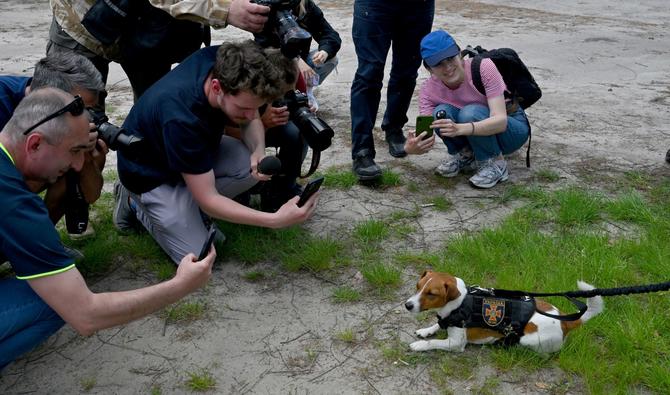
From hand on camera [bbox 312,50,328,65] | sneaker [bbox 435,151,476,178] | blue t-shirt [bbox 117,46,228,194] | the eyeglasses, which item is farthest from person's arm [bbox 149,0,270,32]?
hand on camera [bbox 312,50,328,65]

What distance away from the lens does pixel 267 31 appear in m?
3.15

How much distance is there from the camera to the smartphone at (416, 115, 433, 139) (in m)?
3.95

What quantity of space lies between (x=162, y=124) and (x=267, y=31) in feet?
2.21

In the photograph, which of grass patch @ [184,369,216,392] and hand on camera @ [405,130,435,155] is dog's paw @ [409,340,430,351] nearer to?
grass patch @ [184,369,216,392]

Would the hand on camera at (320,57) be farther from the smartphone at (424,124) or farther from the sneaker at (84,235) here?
the sneaker at (84,235)

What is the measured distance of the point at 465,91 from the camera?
164 inches

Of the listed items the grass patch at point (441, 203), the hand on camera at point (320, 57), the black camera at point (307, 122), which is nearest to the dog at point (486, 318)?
the black camera at point (307, 122)

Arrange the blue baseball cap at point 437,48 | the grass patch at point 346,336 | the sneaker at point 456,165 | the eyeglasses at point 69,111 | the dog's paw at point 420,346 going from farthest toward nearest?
the sneaker at point 456,165
the blue baseball cap at point 437,48
the grass patch at point 346,336
the dog's paw at point 420,346
the eyeglasses at point 69,111

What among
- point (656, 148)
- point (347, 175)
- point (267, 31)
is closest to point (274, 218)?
point (267, 31)

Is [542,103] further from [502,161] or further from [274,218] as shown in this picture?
[274,218]

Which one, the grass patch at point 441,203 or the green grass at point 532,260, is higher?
the green grass at point 532,260

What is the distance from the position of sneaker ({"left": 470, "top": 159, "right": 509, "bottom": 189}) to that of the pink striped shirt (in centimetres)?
40

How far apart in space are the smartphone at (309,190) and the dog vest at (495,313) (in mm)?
796

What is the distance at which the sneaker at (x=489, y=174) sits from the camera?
422 centimetres
